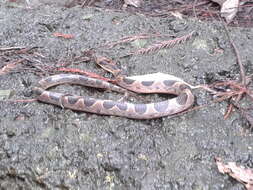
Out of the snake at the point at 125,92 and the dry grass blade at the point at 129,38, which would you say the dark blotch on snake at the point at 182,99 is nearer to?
the snake at the point at 125,92

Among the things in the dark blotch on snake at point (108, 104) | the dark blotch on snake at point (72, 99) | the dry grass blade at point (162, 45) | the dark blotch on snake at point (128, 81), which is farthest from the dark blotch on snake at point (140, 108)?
the dry grass blade at point (162, 45)

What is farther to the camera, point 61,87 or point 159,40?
point 159,40

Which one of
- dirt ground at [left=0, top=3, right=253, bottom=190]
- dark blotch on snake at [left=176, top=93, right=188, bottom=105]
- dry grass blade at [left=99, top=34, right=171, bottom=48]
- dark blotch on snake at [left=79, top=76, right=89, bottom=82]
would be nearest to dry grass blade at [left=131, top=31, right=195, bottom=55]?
dirt ground at [left=0, top=3, right=253, bottom=190]

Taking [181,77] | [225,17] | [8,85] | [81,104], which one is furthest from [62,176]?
[225,17]

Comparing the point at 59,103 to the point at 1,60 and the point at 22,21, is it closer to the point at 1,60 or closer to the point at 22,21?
the point at 1,60

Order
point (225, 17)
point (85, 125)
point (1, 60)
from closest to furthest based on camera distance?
point (85, 125) < point (1, 60) < point (225, 17)

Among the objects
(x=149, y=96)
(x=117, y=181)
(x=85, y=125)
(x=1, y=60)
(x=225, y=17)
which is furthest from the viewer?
(x=225, y=17)
